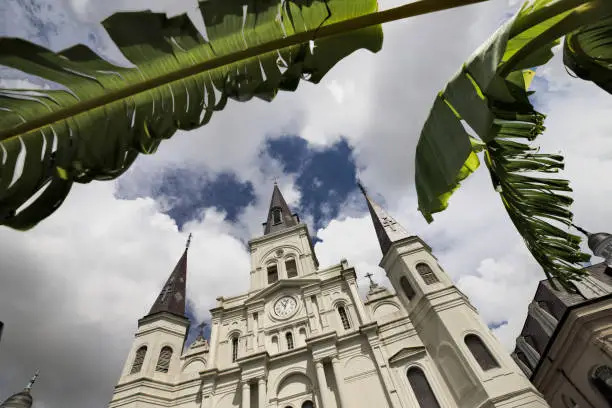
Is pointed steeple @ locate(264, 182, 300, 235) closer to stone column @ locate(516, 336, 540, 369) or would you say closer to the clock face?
the clock face

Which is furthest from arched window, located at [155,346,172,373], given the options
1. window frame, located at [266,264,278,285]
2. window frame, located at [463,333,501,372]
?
window frame, located at [463,333,501,372]

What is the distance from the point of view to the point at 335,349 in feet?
50.3

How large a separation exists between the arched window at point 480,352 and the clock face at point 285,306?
9.32 meters

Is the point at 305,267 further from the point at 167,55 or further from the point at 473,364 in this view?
the point at 167,55

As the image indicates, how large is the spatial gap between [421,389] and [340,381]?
3412 mm

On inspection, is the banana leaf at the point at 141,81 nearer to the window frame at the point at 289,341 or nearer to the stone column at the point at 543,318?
the window frame at the point at 289,341

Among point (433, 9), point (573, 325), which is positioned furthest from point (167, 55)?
point (573, 325)

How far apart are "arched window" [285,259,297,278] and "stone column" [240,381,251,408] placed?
7.50m

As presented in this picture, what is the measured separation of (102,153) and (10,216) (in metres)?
0.69

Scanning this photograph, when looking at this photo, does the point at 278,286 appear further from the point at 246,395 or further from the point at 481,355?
the point at 481,355

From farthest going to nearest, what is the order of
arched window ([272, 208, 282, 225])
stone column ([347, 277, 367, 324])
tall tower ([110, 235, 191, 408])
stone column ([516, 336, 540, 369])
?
1. arched window ([272, 208, 282, 225])
2. stone column ([516, 336, 540, 369])
3. stone column ([347, 277, 367, 324])
4. tall tower ([110, 235, 191, 408])

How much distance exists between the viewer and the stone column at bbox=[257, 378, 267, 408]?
1441cm

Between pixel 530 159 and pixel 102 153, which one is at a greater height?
pixel 102 153

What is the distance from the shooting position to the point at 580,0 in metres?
1.50
